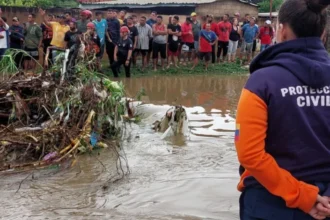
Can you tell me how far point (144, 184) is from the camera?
5445 millimetres

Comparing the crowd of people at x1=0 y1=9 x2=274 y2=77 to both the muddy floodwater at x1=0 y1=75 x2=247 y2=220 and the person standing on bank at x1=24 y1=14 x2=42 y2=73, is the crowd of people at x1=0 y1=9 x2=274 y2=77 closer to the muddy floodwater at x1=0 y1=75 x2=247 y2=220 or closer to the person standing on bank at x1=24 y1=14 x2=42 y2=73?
the person standing on bank at x1=24 y1=14 x2=42 y2=73

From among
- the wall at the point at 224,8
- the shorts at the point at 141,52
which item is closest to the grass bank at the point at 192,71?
the shorts at the point at 141,52

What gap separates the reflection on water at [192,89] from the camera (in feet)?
35.2

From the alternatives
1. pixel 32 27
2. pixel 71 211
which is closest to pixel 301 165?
pixel 71 211

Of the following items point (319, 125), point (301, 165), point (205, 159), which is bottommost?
point (205, 159)

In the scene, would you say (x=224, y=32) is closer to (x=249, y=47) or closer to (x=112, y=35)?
(x=249, y=47)

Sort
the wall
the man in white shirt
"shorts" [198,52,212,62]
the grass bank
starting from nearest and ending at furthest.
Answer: the man in white shirt, the grass bank, "shorts" [198,52,212,62], the wall

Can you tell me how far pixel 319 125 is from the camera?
2.21 meters

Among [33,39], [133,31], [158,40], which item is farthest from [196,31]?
[33,39]

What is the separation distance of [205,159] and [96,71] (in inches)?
87.2

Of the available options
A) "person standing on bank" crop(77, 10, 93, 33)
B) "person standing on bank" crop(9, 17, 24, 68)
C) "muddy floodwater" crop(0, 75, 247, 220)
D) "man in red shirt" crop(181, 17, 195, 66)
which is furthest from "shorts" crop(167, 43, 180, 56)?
"muddy floodwater" crop(0, 75, 247, 220)

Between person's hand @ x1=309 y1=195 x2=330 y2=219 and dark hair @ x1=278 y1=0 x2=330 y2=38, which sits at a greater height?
dark hair @ x1=278 y1=0 x2=330 y2=38

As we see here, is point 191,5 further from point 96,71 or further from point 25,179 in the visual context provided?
point 25,179

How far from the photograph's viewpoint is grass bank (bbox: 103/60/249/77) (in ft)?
49.6
